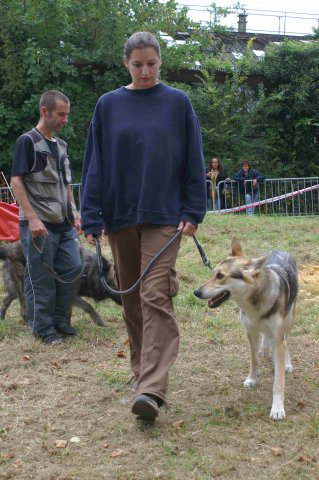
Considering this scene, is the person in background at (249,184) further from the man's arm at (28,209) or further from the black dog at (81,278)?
the man's arm at (28,209)

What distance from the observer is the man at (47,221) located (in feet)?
18.3

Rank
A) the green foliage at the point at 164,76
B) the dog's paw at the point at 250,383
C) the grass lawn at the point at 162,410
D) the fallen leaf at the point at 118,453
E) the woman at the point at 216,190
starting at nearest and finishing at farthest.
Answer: the grass lawn at the point at 162,410 → the fallen leaf at the point at 118,453 → the dog's paw at the point at 250,383 → the woman at the point at 216,190 → the green foliage at the point at 164,76

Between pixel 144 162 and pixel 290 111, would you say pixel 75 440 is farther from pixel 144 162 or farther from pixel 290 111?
pixel 290 111

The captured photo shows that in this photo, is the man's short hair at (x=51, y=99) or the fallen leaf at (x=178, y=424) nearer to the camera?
the fallen leaf at (x=178, y=424)

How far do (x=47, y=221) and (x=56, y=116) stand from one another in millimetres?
Result: 907

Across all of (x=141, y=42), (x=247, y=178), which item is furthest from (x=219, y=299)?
(x=247, y=178)

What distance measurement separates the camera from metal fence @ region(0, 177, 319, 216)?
15.4 meters

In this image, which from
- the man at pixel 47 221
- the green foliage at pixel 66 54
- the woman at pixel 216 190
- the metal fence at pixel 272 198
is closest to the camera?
the man at pixel 47 221

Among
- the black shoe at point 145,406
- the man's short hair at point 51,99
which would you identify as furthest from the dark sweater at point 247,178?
the black shoe at point 145,406

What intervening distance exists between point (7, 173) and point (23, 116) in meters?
1.58

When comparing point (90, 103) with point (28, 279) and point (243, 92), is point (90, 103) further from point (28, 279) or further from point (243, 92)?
point (28, 279)

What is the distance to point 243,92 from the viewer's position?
21.0 m

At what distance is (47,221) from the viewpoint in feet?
18.9

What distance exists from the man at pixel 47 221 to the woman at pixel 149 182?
5.09ft
